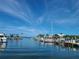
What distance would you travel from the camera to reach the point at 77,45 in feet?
221

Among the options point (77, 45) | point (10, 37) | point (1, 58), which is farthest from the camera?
point (10, 37)

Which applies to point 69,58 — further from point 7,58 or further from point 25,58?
point 7,58

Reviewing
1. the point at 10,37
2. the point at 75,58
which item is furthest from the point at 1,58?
the point at 10,37

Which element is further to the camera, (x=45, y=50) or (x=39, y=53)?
(x=45, y=50)

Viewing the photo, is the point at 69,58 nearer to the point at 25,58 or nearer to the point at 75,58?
the point at 75,58

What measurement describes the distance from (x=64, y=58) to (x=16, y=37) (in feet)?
431

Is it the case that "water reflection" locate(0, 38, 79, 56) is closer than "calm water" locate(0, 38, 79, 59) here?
No

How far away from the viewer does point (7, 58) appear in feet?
109

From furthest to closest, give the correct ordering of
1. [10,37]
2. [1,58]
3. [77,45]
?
[10,37]
[77,45]
[1,58]

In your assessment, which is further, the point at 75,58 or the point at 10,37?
the point at 10,37

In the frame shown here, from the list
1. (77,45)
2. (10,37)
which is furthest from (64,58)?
(10,37)

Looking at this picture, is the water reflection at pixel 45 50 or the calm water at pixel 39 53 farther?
the water reflection at pixel 45 50

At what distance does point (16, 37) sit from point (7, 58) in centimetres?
13142

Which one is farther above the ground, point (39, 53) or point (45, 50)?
point (45, 50)
